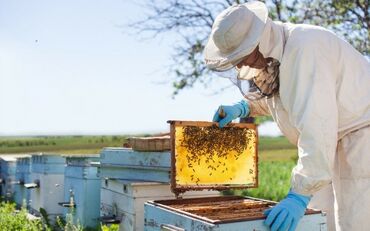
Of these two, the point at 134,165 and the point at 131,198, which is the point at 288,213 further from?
the point at 134,165

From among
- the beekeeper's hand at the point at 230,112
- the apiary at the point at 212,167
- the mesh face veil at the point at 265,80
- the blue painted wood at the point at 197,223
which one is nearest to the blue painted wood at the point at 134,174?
the apiary at the point at 212,167

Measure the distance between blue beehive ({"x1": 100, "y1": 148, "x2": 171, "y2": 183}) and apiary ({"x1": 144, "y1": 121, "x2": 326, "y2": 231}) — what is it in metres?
0.50

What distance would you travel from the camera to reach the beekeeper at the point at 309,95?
2.53 metres

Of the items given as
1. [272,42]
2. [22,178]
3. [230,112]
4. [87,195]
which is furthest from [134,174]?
[22,178]

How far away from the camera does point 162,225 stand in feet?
8.38

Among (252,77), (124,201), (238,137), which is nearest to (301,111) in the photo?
(252,77)

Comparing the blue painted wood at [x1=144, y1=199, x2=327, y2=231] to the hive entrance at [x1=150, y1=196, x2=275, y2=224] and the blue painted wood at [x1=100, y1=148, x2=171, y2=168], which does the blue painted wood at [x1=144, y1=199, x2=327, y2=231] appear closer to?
the hive entrance at [x1=150, y1=196, x2=275, y2=224]

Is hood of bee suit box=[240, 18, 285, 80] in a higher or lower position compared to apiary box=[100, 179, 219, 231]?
higher

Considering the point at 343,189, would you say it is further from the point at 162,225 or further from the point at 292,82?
the point at 162,225

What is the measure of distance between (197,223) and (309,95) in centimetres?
88

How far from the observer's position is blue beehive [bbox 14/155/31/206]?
25.8 feet

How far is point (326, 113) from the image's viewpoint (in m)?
2.58

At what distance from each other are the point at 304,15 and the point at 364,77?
9764 mm

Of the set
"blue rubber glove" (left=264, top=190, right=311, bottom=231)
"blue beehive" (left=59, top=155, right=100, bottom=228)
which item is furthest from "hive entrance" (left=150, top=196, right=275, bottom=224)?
"blue beehive" (left=59, top=155, right=100, bottom=228)
